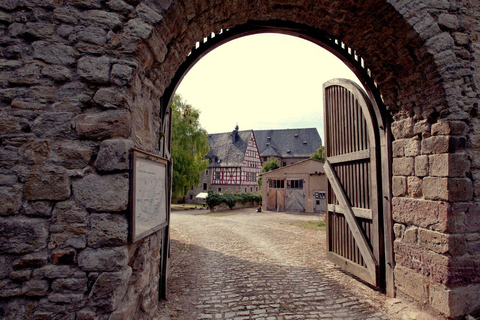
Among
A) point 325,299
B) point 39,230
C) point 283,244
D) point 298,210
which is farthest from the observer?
point 298,210

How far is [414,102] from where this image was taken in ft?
12.2

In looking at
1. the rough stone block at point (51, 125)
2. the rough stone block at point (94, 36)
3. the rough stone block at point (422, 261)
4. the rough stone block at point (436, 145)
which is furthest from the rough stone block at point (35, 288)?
the rough stone block at point (436, 145)

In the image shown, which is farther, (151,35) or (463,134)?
(463,134)

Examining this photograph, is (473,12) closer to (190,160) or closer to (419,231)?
(419,231)

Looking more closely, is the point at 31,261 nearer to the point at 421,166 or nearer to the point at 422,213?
the point at 422,213

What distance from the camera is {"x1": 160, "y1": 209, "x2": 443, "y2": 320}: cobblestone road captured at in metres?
3.56

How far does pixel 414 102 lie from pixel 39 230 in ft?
14.9

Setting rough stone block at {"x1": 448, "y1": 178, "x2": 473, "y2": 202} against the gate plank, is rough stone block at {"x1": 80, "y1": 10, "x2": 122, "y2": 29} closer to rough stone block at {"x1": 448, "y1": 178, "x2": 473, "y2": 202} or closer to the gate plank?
rough stone block at {"x1": 448, "y1": 178, "x2": 473, "y2": 202}

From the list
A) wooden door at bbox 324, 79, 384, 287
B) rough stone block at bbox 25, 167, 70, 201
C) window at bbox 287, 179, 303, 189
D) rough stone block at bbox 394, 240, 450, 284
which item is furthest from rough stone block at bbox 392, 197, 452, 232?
window at bbox 287, 179, 303, 189

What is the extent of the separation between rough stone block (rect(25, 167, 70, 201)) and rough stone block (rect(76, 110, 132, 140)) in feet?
1.32

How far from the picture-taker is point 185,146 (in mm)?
24172

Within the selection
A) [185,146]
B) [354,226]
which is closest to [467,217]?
[354,226]

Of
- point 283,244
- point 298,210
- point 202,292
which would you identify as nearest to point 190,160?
point 298,210

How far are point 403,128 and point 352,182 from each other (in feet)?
5.14
